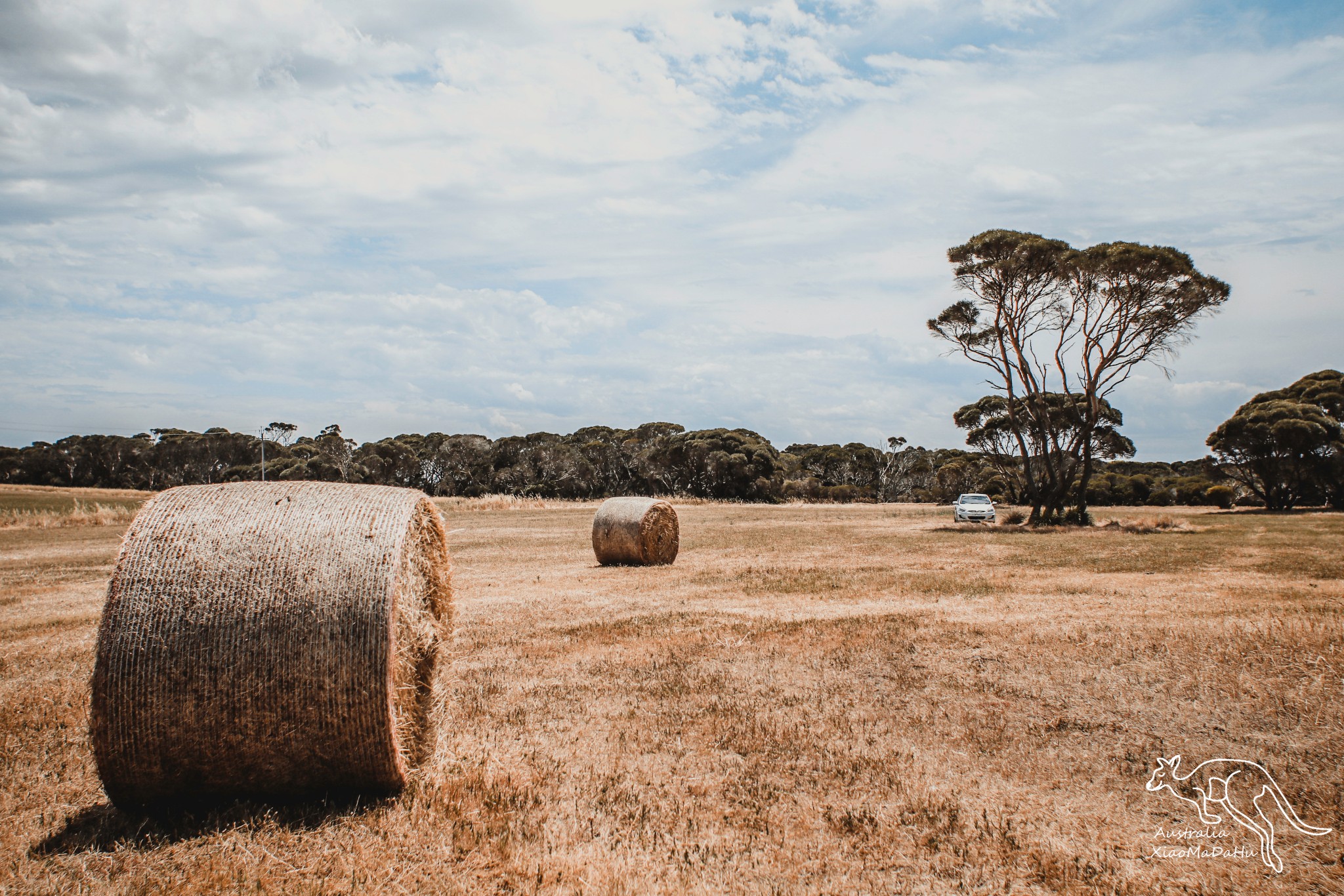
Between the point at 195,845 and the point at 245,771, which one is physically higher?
the point at 245,771

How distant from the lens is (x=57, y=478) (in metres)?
82.3

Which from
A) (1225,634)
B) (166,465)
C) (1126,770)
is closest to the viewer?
(1126,770)

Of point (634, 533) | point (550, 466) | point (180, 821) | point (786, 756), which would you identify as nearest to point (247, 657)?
point (180, 821)

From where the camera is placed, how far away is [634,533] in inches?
768

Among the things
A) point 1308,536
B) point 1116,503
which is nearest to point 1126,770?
point 1308,536

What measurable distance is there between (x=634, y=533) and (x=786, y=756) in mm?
13364

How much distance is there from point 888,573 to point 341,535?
13418 millimetres

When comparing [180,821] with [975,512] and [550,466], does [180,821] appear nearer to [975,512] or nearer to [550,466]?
[975,512]

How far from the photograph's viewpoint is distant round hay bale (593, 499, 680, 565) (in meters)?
19.6

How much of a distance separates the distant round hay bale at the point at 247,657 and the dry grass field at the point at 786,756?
0.35 meters

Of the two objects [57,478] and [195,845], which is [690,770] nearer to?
[195,845]

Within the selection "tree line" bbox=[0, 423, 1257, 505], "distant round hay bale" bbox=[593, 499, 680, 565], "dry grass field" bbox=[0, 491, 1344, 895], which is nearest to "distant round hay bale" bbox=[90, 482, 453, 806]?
"dry grass field" bbox=[0, 491, 1344, 895]

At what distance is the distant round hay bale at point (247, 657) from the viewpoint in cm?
499

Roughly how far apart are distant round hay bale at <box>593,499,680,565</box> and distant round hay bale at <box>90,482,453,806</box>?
1394 centimetres
